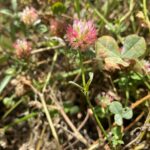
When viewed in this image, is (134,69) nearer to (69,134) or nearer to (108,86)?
(108,86)

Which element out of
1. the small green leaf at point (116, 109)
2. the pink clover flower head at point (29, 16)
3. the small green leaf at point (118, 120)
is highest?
the pink clover flower head at point (29, 16)

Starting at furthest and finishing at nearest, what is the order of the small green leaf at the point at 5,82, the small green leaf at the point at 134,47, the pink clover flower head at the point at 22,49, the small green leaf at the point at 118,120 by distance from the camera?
the small green leaf at the point at 5,82 < the pink clover flower head at the point at 22,49 < the small green leaf at the point at 134,47 < the small green leaf at the point at 118,120

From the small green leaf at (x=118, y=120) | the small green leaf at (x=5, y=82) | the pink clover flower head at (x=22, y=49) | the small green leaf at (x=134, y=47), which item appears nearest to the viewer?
the small green leaf at (x=118, y=120)

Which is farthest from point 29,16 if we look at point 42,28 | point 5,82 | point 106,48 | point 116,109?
point 116,109

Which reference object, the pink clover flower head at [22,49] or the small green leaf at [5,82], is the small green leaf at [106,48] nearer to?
the pink clover flower head at [22,49]

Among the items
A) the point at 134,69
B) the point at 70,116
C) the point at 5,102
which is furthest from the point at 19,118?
the point at 134,69

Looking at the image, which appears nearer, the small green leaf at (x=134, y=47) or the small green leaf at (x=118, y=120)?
the small green leaf at (x=118, y=120)

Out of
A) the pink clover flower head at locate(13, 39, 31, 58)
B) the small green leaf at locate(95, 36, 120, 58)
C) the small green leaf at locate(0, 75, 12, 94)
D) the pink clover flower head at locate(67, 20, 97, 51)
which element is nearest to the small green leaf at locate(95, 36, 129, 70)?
the small green leaf at locate(95, 36, 120, 58)

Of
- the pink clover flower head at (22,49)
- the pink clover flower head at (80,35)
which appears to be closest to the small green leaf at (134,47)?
the pink clover flower head at (80,35)

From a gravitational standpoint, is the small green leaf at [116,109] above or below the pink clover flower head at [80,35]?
below
